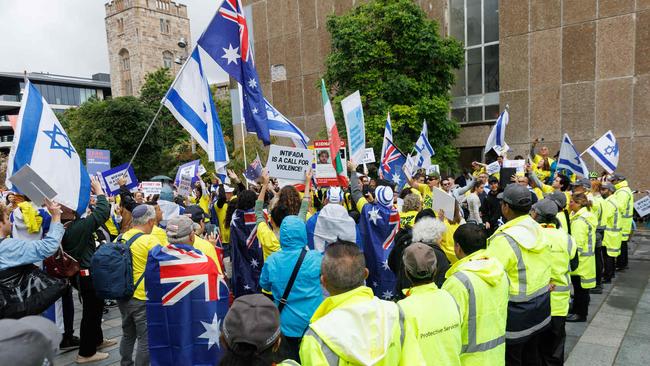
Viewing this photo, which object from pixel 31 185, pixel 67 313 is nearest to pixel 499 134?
pixel 67 313

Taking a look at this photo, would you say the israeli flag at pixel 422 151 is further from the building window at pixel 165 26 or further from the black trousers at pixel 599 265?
the building window at pixel 165 26

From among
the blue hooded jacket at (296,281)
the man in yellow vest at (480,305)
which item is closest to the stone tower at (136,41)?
the blue hooded jacket at (296,281)

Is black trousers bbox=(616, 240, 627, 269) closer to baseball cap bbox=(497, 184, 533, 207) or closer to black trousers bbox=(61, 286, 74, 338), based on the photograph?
baseball cap bbox=(497, 184, 533, 207)

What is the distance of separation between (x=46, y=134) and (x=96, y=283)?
159 cm

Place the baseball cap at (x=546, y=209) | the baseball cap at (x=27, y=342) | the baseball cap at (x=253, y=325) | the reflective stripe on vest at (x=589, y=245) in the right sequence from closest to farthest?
the baseball cap at (x=27, y=342)
the baseball cap at (x=253, y=325)
the baseball cap at (x=546, y=209)
the reflective stripe on vest at (x=589, y=245)

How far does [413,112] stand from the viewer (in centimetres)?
1697

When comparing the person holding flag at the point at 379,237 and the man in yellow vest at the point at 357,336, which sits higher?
the man in yellow vest at the point at 357,336

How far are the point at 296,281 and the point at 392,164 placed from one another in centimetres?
618

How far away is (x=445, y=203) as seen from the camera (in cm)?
502

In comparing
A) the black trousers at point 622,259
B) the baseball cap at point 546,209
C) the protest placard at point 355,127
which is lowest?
the black trousers at point 622,259

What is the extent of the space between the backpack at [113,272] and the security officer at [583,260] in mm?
5614

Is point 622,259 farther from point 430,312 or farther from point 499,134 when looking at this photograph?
point 430,312

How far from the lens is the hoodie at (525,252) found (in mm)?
3453

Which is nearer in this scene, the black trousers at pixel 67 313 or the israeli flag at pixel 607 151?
the black trousers at pixel 67 313
